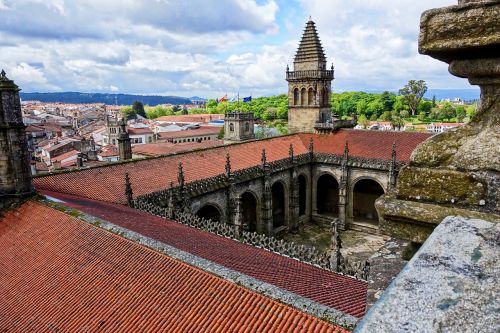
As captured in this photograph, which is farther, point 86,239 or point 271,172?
point 271,172

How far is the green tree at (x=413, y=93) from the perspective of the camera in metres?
110

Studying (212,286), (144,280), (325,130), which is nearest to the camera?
(212,286)

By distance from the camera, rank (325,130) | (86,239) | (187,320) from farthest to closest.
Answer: (325,130), (86,239), (187,320)

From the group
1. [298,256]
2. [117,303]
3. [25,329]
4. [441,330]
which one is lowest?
[298,256]

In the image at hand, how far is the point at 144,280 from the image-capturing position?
10484mm

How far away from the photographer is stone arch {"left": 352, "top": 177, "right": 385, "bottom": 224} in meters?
36.2

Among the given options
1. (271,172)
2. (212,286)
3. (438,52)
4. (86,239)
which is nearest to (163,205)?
Result: (86,239)

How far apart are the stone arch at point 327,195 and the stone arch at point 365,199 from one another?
1920 millimetres

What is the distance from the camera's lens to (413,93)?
117 meters

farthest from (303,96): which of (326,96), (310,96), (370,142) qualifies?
(370,142)

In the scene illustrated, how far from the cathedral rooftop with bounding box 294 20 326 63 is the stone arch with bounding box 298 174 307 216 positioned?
13.4 m

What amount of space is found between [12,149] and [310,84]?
1239 inches

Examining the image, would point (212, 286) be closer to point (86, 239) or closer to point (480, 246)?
point (86, 239)

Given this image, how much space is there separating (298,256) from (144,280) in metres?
7.98
